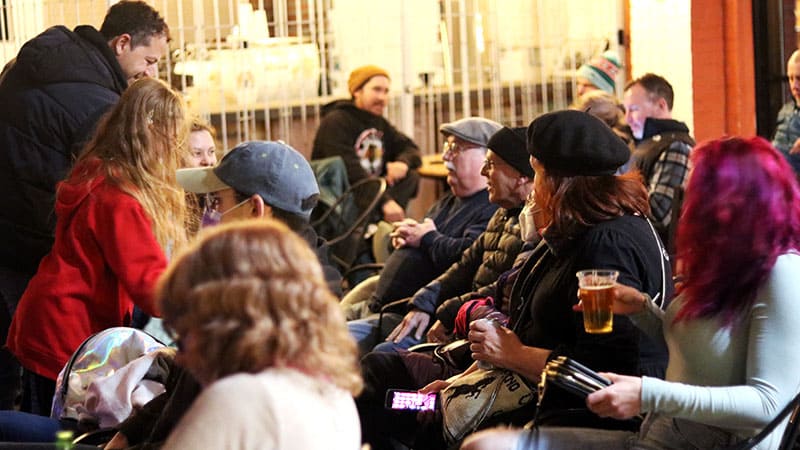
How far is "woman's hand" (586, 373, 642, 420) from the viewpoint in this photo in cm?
287

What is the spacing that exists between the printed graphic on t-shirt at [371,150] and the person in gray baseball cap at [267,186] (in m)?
4.11

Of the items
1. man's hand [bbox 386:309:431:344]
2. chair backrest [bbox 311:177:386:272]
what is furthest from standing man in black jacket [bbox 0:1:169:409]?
chair backrest [bbox 311:177:386:272]

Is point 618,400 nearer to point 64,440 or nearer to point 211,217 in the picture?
point 64,440

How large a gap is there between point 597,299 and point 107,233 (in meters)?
1.61

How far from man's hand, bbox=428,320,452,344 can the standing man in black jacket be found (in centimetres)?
148

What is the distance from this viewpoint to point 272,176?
3.97 metres

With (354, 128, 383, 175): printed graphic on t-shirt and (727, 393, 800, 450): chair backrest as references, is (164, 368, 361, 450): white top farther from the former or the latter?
(354, 128, 383, 175): printed graphic on t-shirt

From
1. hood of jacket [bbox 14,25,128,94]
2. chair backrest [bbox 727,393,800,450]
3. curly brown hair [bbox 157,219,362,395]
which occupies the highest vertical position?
hood of jacket [bbox 14,25,128,94]

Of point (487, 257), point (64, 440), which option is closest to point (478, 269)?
point (487, 257)

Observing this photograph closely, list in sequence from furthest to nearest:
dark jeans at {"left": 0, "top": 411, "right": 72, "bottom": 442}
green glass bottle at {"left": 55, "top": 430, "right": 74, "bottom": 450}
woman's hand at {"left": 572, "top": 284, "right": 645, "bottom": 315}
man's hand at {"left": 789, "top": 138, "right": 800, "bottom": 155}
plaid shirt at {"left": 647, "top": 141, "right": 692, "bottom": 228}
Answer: man's hand at {"left": 789, "top": 138, "right": 800, "bottom": 155}, plaid shirt at {"left": 647, "top": 141, "right": 692, "bottom": 228}, dark jeans at {"left": 0, "top": 411, "right": 72, "bottom": 442}, woman's hand at {"left": 572, "top": 284, "right": 645, "bottom": 315}, green glass bottle at {"left": 55, "top": 430, "right": 74, "bottom": 450}

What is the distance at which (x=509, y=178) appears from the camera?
15.0 feet

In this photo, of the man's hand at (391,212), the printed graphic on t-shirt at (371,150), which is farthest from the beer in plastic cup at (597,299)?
the printed graphic on t-shirt at (371,150)

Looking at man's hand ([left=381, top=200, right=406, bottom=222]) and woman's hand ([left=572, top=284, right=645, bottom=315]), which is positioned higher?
woman's hand ([left=572, top=284, right=645, bottom=315])

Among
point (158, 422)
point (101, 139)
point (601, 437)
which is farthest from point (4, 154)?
point (601, 437)
